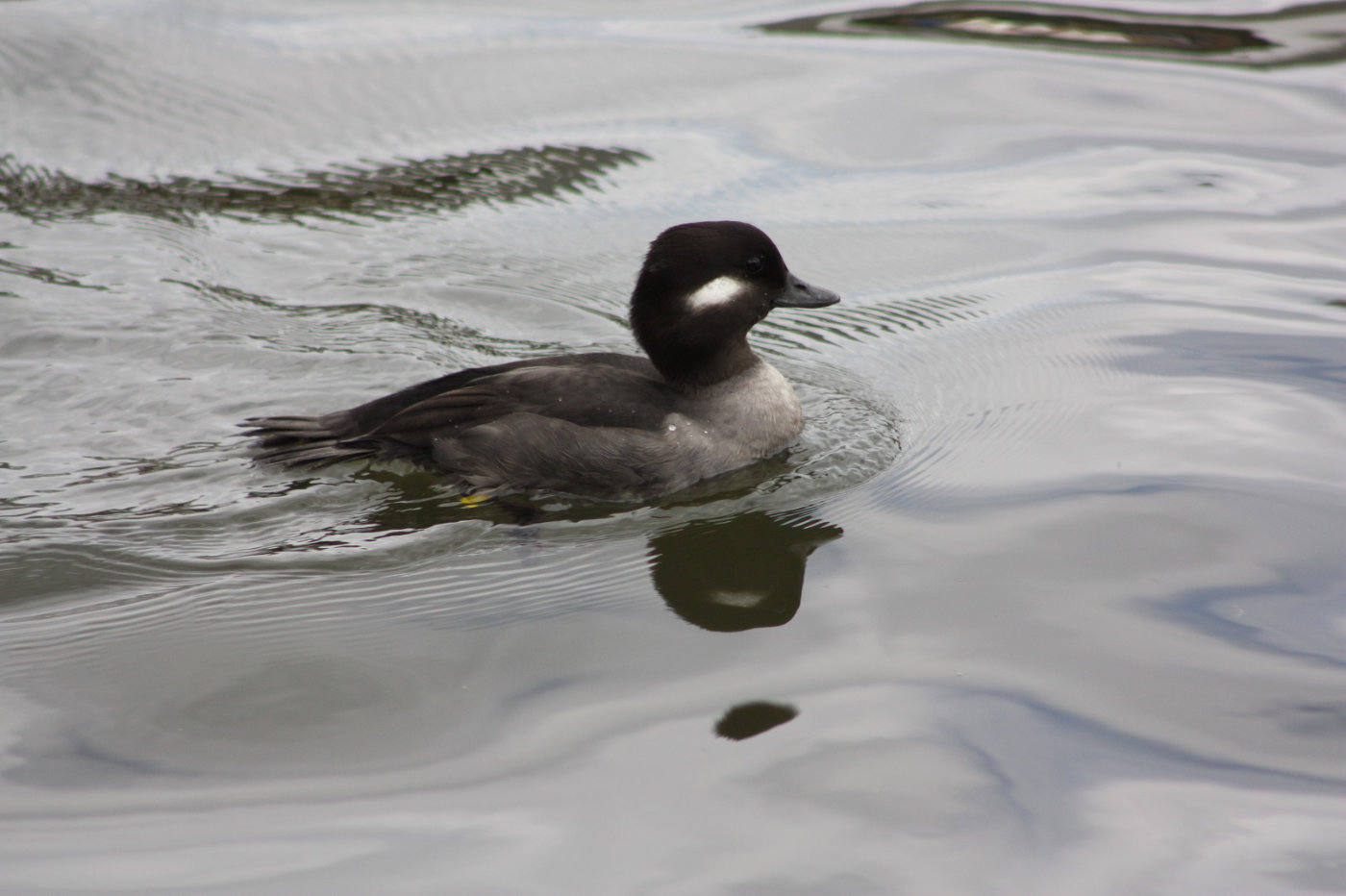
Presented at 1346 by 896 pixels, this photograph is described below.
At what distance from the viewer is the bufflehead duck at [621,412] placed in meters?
6.48

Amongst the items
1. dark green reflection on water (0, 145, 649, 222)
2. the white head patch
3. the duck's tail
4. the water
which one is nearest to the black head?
the white head patch

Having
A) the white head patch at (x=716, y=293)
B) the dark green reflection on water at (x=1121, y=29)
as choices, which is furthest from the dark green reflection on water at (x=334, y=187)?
the dark green reflection on water at (x=1121, y=29)

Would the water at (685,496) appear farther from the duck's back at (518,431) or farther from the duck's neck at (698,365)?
the duck's neck at (698,365)

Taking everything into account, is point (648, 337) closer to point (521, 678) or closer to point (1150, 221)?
point (521, 678)

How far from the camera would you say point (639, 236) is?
9391 mm

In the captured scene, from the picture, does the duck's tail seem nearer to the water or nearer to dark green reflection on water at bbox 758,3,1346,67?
the water

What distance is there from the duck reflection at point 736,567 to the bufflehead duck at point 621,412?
1.81ft

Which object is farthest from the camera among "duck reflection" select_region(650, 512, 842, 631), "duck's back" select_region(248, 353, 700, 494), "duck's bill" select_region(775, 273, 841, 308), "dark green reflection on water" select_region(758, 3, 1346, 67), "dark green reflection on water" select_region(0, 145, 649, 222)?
"dark green reflection on water" select_region(758, 3, 1346, 67)

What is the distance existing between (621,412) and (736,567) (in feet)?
3.87

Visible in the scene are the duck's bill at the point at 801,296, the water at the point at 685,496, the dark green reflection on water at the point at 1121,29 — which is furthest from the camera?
the dark green reflection on water at the point at 1121,29

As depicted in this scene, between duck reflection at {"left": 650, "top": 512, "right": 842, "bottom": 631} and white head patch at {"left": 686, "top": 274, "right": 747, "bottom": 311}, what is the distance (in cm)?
110

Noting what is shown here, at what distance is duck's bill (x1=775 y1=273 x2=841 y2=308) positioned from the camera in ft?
23.1

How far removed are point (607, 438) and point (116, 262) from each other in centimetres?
396

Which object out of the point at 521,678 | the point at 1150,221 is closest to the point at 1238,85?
the point at 1150,221
